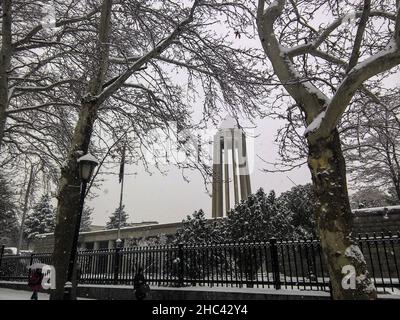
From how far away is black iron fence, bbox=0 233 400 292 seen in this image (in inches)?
364

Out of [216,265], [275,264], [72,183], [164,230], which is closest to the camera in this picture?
[72,183]

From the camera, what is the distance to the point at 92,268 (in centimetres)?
1416

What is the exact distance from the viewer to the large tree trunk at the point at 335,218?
5.21 m

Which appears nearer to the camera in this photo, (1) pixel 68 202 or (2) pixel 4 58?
(1) pixel 68 202

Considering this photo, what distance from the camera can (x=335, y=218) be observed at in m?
5.51

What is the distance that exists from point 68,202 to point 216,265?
4.94m

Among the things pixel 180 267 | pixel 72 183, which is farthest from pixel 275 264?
pixel 72 183

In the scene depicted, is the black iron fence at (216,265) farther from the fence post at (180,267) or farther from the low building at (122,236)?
the low building at (122,236)

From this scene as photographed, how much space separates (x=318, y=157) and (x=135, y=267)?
902 cm

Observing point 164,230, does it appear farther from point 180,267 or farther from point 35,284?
point 180,267

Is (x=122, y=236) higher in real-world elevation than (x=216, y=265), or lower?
higher

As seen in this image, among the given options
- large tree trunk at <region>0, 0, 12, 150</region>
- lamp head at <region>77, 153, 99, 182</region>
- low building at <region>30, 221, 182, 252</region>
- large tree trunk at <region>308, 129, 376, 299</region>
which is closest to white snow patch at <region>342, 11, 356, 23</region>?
large tree trunk at <region>308, 129, 376, 299</region>
